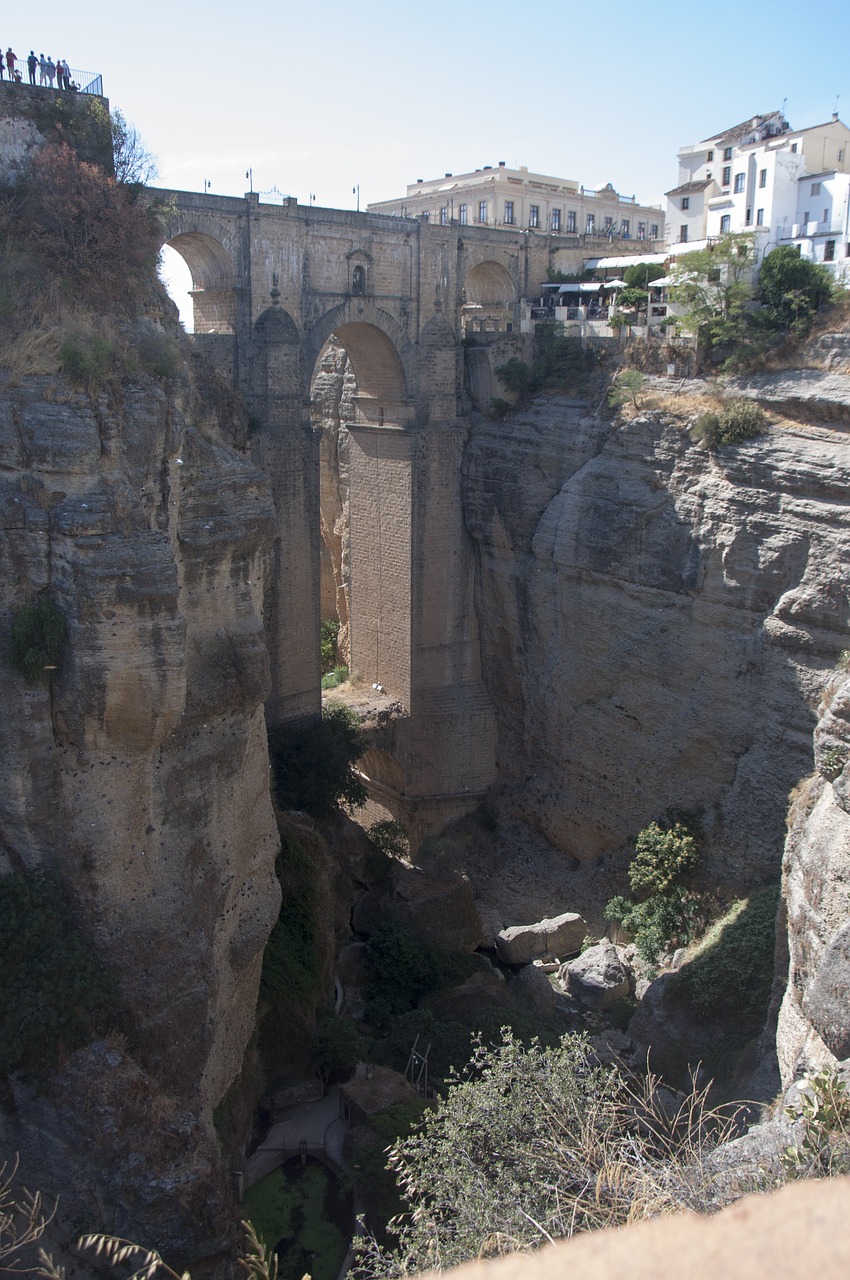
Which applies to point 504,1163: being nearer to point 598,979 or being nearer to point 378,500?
point 598,979

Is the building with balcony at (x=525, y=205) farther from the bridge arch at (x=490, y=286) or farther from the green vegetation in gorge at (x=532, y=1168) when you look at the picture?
the green vegetation in gorge at (x=532, y=1168)

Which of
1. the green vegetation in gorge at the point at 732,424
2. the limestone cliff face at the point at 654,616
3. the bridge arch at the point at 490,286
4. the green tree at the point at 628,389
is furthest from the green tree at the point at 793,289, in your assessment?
the bridge arch at the point at 490,286

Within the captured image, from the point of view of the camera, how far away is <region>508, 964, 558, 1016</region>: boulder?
642 inches

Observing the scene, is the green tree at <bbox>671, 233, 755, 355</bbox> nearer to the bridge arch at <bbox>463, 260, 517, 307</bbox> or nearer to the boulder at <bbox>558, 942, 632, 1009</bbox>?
the bridge arch at <bbox>463, 260, 517, 307</bbox>

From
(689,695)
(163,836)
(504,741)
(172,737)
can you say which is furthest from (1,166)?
(504,741)

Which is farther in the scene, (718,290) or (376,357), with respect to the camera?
(376,357)

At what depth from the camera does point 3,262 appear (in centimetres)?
1062

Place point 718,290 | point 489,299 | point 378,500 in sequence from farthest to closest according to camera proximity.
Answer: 1. point 489,299
2. point 378,500
3. point 718,290

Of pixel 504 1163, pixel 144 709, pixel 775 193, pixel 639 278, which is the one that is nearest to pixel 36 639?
pixel 144 709

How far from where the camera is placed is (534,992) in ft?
54.2

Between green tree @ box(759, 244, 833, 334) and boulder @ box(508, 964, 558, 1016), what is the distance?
12.0 m

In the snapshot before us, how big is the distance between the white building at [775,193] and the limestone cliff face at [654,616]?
295 inches

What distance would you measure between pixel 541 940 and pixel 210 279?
13112 mm

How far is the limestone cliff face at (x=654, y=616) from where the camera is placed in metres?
17.1
